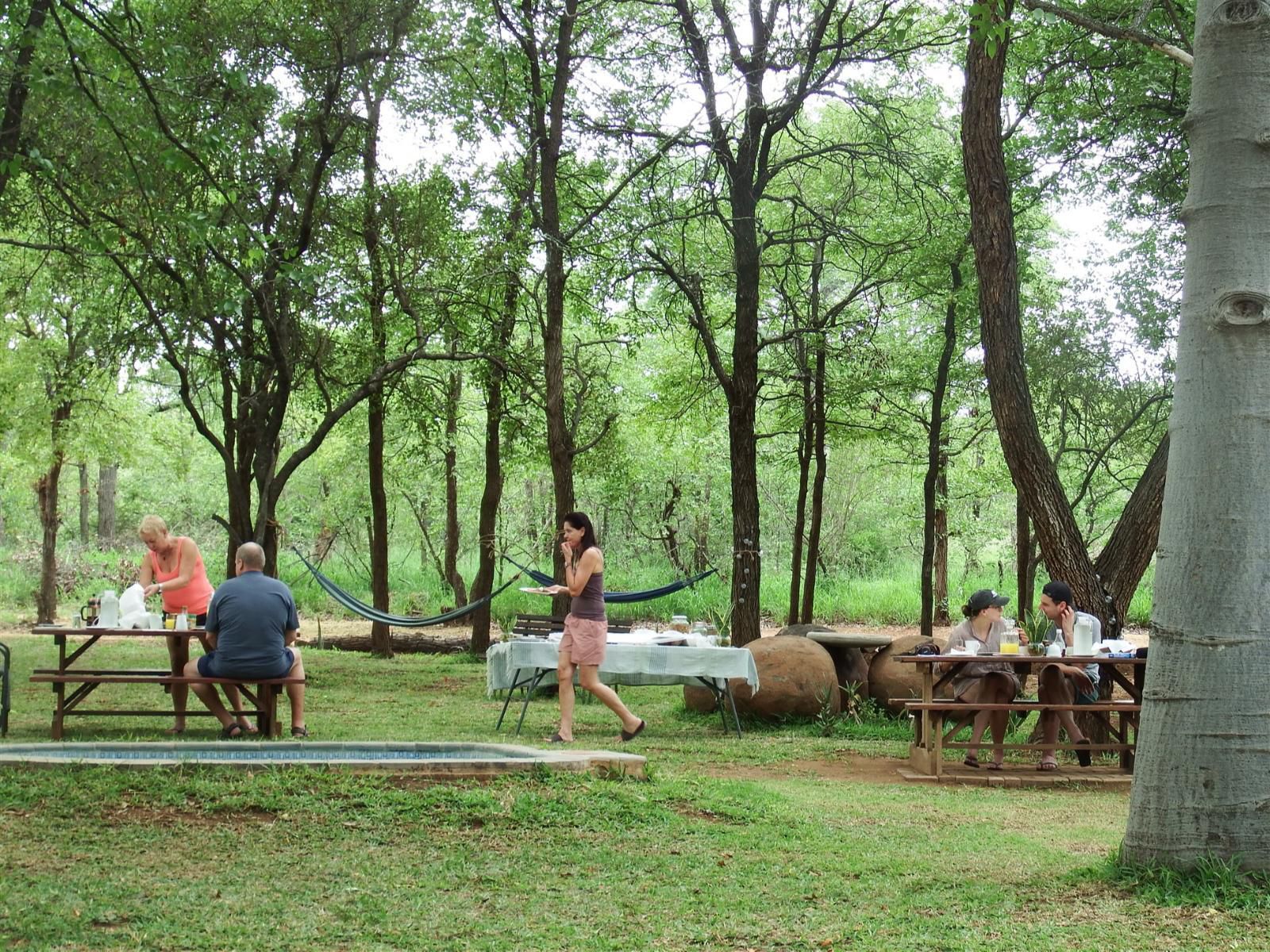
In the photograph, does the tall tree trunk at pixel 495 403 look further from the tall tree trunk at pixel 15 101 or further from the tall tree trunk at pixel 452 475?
Result: the tall tree trunk at pixel 15 101

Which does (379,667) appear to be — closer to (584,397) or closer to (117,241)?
(584,397)

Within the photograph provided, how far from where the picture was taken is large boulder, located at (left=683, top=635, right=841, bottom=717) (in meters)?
9.84

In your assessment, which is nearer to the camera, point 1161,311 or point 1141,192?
point 1141,192

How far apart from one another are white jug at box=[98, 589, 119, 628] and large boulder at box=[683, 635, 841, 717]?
4.48m

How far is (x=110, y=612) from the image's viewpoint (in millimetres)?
7832

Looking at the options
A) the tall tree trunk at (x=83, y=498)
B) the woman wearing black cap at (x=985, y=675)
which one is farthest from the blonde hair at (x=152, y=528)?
the tall tree trunk at (x=83, y=498)

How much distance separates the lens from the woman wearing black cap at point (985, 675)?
7797 millimetres

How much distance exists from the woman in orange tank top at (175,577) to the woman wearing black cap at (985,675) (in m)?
4.54

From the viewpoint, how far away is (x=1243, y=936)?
357 centimetres

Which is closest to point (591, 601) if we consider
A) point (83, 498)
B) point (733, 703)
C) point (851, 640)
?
point (733, 703)

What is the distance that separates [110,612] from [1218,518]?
20.9ft

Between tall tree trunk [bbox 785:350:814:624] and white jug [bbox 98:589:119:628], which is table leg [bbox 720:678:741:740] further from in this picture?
tall tree trunk [bbox 785:350:814:624]

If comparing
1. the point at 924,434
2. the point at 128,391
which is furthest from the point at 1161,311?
the point at 128,391

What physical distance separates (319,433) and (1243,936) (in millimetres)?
10340
